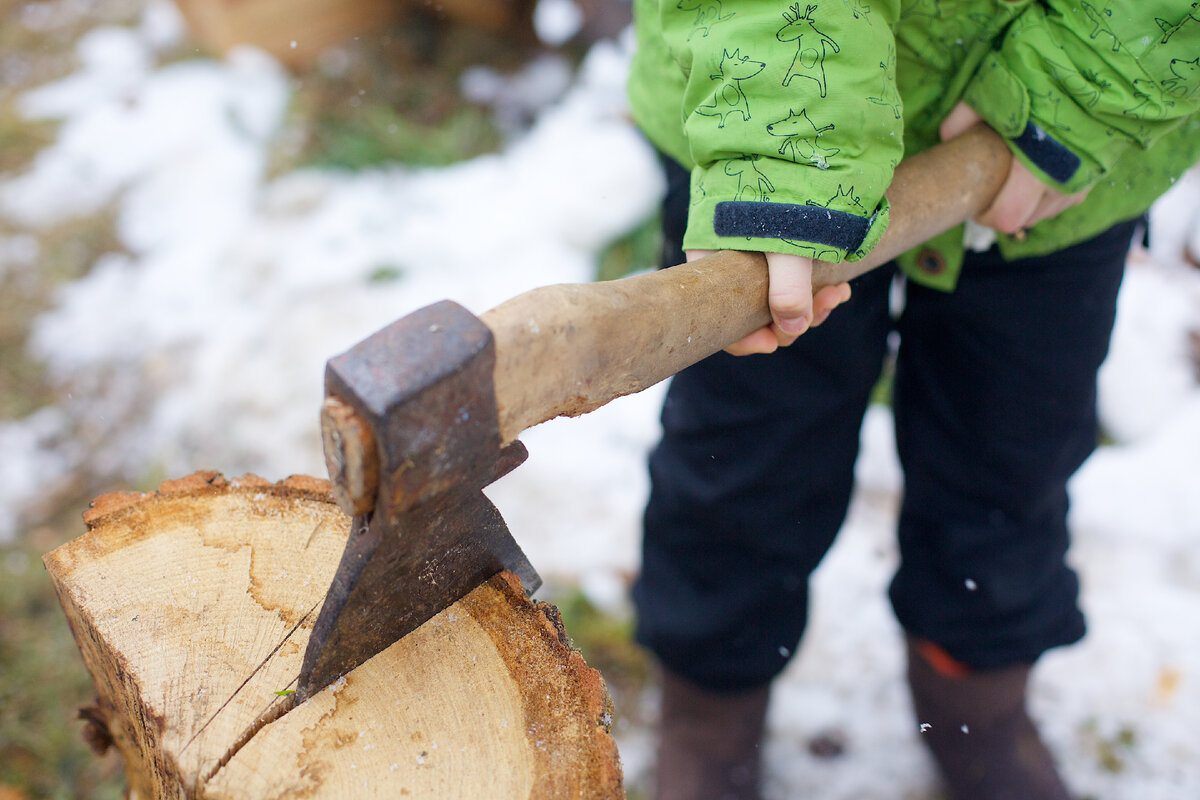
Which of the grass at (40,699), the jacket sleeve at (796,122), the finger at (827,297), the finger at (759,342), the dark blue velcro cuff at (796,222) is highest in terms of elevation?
the jacket sleeve at (796,122)

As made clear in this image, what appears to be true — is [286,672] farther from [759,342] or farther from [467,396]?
[759,342]

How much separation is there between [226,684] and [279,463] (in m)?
1.48

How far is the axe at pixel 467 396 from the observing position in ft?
2.47

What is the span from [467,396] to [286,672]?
0.44m

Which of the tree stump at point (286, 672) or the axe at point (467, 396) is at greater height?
the axe at point (467, 396)

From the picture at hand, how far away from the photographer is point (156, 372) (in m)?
2.65

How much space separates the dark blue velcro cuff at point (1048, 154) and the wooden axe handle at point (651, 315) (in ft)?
0.16

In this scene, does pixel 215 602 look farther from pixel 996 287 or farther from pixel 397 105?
pixel 397 105

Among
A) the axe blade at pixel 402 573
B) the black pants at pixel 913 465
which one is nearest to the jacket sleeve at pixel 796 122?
the black pants at pixel 913 465

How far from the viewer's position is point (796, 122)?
0.99m

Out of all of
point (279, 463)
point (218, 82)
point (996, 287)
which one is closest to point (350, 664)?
point (996, 287)

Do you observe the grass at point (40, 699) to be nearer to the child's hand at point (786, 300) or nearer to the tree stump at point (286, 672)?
the tree stump at point (286, 672)

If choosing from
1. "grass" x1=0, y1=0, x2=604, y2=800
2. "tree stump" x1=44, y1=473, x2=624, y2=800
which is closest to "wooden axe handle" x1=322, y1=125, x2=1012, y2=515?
"tree stump" x1=44, y1=473, x2=624, y2=800

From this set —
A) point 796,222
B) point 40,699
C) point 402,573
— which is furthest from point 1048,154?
point 40,699
